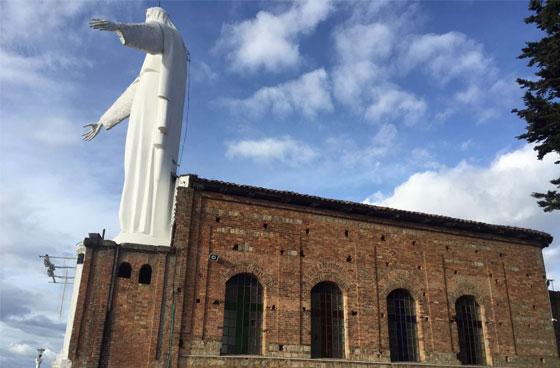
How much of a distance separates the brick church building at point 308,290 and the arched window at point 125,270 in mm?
32

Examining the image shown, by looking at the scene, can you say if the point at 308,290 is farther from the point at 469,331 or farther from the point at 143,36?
the point at 143,36

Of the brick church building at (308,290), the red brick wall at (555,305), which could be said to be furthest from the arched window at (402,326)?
the red brick wall at (555,305)

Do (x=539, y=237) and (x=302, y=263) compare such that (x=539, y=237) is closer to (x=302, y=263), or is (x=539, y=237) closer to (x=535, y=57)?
(x=535, y=57)

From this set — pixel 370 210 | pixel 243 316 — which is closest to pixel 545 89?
pixel 370 210

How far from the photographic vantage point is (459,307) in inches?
802

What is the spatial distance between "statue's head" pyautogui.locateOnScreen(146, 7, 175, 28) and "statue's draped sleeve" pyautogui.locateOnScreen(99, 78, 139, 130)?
98.2 inches

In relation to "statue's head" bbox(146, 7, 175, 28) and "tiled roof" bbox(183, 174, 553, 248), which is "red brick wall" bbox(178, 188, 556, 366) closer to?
"tiled roof" bbox(183, 174, 553, 248)

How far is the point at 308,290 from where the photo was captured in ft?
58.7

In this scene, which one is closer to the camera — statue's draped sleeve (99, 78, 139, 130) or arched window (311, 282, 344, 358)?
arched window (311, 282, 344, 358)

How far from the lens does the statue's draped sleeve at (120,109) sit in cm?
2033

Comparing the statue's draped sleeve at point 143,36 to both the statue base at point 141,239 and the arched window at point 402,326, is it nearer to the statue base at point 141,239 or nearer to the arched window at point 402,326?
the statue base at point 141,239

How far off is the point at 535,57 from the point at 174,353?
599 inches

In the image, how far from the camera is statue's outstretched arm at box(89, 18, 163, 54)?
55.9ft

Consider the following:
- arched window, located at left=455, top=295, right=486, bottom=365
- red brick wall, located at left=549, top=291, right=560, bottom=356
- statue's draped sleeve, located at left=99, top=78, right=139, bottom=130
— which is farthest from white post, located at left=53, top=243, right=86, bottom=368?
red brick wall, located at left=549, top=291, right=560, bottom=356
